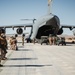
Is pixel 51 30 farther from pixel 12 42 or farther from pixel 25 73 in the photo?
pixel 25 73

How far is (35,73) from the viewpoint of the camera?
9.92 metres

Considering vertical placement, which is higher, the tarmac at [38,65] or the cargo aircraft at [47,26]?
the cargo aircraft at [47,26]

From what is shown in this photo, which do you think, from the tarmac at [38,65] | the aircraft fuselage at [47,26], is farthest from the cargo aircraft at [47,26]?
the tarmac at [38,65]

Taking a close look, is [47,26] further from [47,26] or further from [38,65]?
[38,65]

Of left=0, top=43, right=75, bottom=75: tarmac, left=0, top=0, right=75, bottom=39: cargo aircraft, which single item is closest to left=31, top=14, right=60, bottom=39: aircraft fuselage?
left=0, top=0, right=75, bottom=39: cargo aircraft

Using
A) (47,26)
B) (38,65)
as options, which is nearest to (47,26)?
(47,26)

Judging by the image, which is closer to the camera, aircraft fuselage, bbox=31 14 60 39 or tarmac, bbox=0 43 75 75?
tarmac, bbox=0 43 75 75

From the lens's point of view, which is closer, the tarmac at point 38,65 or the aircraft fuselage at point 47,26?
the tarmac at point 38,65

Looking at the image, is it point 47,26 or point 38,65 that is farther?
point 47,26

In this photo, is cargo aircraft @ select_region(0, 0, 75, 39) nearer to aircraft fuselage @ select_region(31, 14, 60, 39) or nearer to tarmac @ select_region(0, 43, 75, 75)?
aircraft fuselage @ select_region(31, 14, 60, 39)

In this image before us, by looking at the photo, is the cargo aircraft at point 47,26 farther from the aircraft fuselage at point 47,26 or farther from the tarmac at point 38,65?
the tarmac at point 38,65

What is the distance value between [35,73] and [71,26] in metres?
41.6

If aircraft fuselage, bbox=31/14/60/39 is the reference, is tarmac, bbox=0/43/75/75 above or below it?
below

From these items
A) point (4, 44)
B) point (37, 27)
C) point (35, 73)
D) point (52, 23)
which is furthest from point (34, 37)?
point (35, 73)
